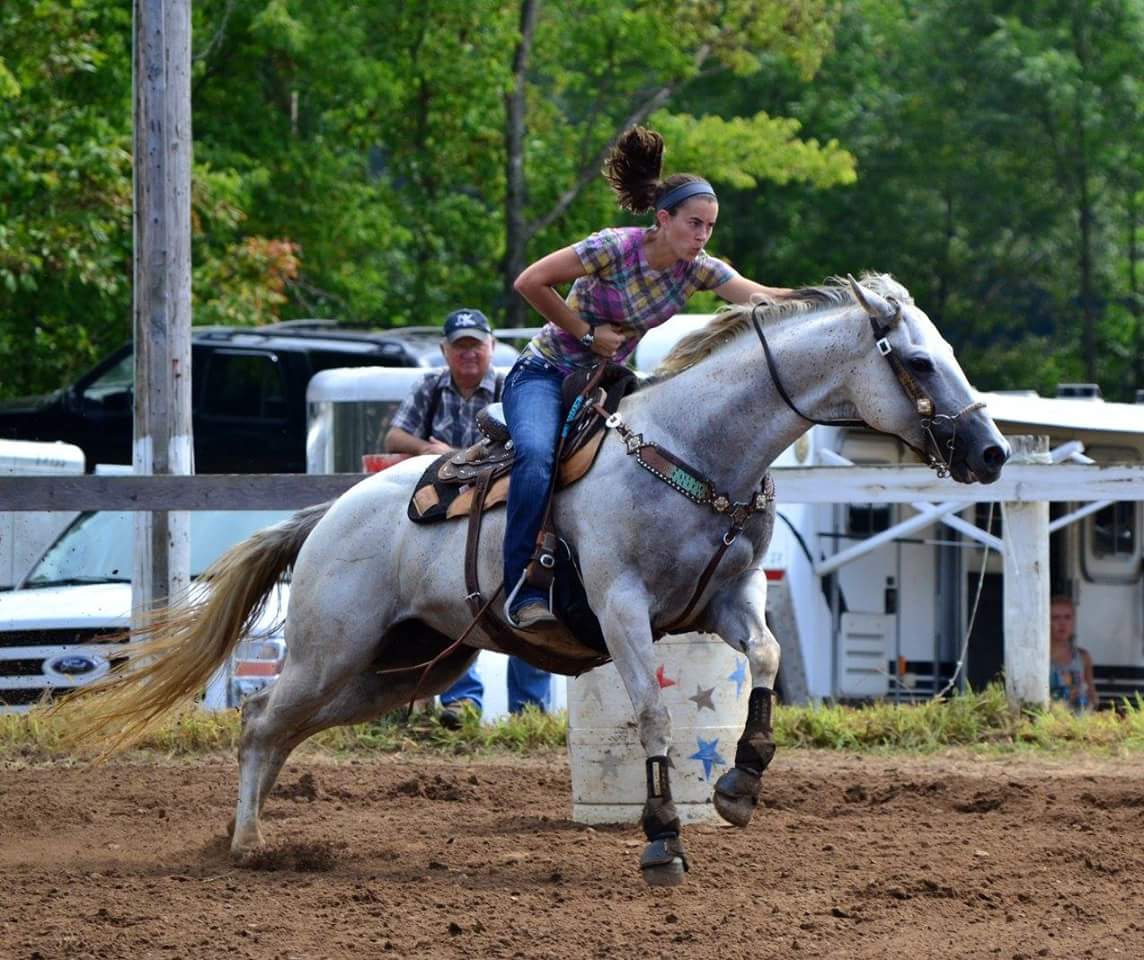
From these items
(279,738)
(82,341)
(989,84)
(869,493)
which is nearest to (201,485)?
(279,738)

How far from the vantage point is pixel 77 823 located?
792cm

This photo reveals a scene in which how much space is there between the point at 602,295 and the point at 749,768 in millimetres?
1798

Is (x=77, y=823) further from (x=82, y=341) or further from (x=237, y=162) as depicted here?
(x=237, y=162)

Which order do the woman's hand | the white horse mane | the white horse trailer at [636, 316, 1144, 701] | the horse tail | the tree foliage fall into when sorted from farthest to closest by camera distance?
the tree foliage → the white horse trailer at [636, 316, 1144, 701] → the horse tail → the woman's hand → the white horse mane

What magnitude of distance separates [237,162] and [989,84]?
1334 centimetres

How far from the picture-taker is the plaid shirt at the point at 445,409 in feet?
32.9

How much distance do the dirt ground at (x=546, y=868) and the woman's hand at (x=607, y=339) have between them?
74.5 inches

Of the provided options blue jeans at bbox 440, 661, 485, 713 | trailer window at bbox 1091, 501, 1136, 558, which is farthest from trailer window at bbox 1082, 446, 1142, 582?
blue jeans at bbox 440, 661, 485, 713

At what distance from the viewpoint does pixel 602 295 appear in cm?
675

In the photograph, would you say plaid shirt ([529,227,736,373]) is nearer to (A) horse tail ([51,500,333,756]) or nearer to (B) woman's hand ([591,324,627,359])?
(B) woman's hand ([591,324,627,359])

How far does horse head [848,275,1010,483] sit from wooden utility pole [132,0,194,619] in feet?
17.6

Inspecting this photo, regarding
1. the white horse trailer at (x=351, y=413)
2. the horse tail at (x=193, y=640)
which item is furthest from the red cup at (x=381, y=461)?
the white horse trailer at (x=351, y=413)

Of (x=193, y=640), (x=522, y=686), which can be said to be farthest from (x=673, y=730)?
(x=522, y=686)

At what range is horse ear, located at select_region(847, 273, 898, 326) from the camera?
623 cm
